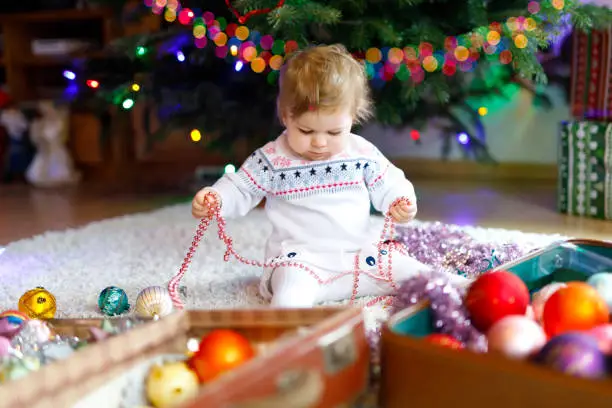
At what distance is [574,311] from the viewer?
2.76 ft

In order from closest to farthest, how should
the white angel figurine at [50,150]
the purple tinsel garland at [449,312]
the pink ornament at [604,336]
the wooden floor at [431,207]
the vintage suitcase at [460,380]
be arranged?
the vintage suitcase at [460,380] → the pink ornament at [604,336] → the purple tinsel garland at [449,312] → the wooden floor at [431,207] → the white angel figurine at [50,150]

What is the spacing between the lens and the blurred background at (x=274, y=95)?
182 centimetres

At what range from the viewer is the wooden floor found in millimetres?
1990

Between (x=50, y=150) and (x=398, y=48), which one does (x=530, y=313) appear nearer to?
(x=398, y=48)

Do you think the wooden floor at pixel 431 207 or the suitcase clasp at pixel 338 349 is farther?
the wooden floor at pixel 431 207

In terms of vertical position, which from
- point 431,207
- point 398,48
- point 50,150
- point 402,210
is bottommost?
point 431,207

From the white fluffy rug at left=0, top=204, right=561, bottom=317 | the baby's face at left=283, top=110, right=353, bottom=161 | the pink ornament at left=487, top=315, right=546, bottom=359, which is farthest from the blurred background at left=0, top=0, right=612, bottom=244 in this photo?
the pink ornament at left=487, top=315, right=546, bottom=359

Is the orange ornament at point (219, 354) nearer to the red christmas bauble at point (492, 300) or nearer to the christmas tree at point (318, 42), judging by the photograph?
the red christmas bauble at point (492, 300)

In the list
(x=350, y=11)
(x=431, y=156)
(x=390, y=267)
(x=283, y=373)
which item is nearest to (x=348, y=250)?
(x=390, y=267)

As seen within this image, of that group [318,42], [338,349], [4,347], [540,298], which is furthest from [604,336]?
[318,42]

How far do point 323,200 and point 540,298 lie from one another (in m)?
0.45

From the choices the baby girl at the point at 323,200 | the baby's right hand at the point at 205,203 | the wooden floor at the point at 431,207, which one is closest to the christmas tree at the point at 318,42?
the wooden floor at the point at 431,207

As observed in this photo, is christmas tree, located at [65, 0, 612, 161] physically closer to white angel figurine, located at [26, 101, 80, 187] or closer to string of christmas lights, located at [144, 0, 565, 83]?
string of christmas lights, located at [144, 0, 565, 83]

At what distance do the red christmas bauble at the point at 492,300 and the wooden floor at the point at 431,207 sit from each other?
106cm
